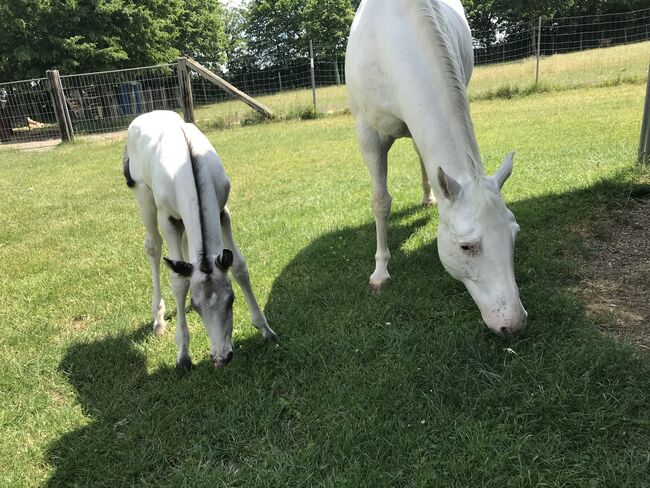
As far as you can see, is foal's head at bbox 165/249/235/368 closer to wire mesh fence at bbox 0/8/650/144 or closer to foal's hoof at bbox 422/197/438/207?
foal's hoof at bbox 422/197/438/207

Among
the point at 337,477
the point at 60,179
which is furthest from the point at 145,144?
the point at 60,179

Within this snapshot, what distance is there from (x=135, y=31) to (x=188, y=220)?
26336mm

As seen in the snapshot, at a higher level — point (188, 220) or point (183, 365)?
point (188, 220)

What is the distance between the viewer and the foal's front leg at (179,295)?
9.45 feet

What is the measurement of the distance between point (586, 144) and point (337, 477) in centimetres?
663

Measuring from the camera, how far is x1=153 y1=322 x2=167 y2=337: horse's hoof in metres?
3.42

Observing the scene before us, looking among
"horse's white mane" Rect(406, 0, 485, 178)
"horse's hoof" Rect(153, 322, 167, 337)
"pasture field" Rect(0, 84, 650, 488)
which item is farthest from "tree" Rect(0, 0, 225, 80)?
"horse's white mane" Rect(406, 0, 485, 178)

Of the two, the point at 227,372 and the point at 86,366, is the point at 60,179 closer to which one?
the point at 86,366

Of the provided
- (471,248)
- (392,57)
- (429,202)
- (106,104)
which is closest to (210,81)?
(106,104)

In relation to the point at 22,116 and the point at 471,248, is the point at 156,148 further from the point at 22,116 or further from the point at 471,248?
the point at 22,116

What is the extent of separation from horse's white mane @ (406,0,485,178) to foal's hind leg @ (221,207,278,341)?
5.06 ft

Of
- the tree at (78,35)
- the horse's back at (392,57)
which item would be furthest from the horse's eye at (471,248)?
the tree at (78,35)

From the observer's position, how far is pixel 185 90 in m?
12.9

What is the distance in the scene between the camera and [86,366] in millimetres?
3061
